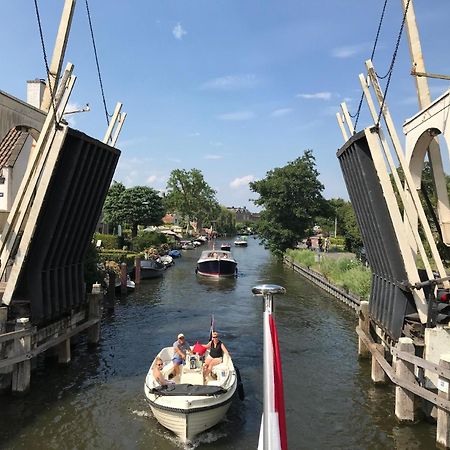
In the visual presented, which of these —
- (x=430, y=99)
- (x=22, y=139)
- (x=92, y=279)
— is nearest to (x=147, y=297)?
(x=92, y=279)

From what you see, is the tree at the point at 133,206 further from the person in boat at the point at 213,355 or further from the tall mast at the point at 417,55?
the tall mast at the point at 417,55

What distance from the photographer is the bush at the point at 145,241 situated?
50.3 metres

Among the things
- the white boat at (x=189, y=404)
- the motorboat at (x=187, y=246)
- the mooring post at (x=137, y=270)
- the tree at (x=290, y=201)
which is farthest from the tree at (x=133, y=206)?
the white boat at (x=189, y=404)

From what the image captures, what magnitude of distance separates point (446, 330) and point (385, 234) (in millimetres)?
2981

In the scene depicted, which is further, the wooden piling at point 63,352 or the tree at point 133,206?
the tree at point 133,206

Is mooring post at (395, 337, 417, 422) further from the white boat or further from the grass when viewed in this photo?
the grass

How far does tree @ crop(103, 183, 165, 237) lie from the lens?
5484 centimetres

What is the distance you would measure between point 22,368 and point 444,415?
955 cm

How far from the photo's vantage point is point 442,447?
30.4 ft

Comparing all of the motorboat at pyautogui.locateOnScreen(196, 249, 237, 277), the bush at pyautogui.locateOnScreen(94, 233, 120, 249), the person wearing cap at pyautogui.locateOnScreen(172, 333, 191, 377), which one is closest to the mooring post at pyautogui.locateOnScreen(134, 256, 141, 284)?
the motorboat at pyautogui.locateOnScreen(196, 249, 237, 277)

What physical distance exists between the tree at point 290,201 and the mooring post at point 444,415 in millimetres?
41204

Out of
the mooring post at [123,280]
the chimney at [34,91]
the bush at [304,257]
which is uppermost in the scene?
the chimney at [34,91]

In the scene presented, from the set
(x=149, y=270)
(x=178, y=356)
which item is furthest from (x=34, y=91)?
(x=178, y=356)

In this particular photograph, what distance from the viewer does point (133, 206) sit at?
55219 millimetres
